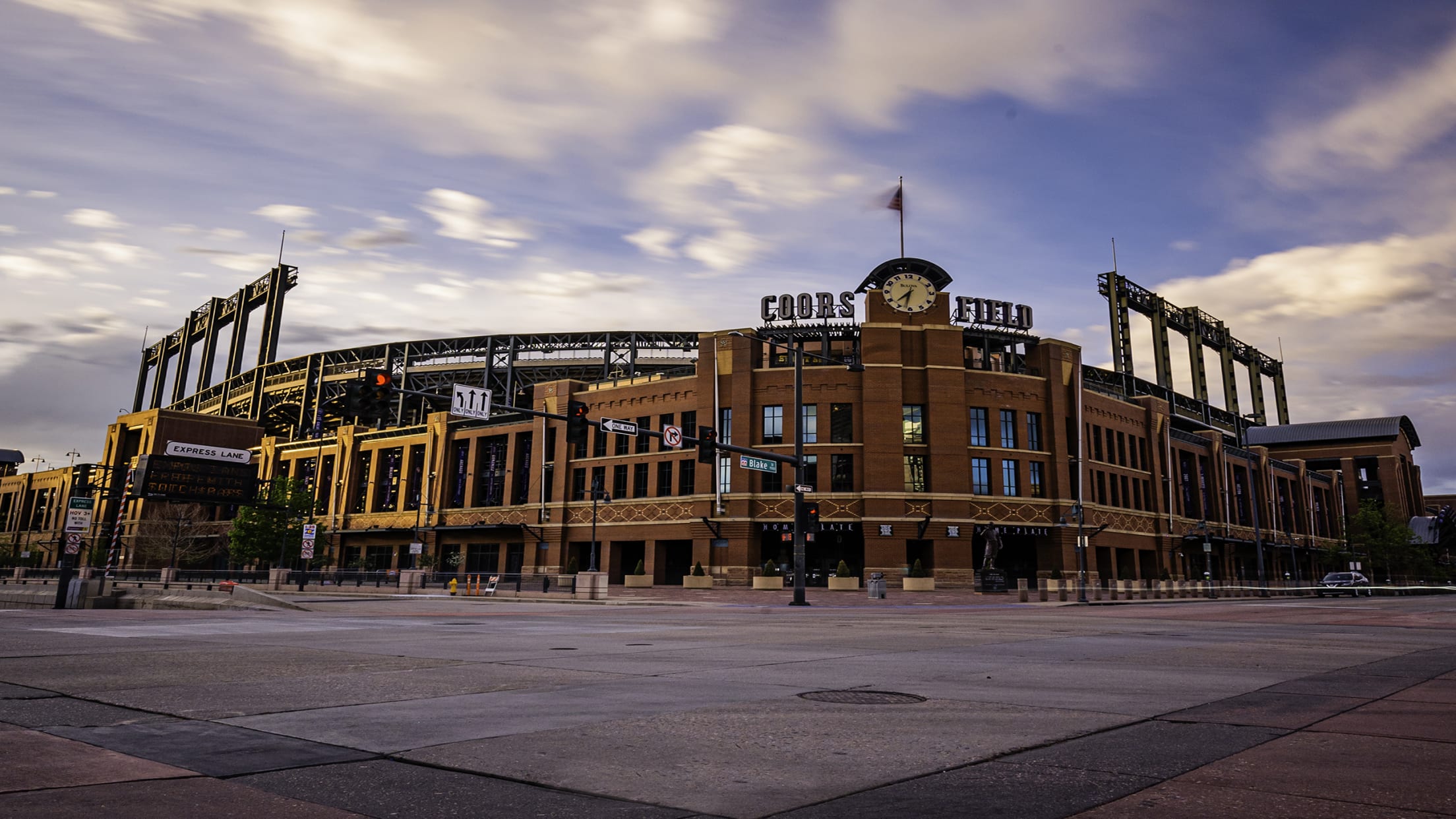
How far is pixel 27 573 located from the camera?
66188 millimetres

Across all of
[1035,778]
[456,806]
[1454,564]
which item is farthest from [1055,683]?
[1454,564]

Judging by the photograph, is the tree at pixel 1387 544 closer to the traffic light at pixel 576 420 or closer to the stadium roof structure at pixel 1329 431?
the stadium roof structure at pixel 1329 431

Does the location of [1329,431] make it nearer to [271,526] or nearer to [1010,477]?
[1010,477]

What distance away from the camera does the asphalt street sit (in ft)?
13.6

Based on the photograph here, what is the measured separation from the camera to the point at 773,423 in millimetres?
59906

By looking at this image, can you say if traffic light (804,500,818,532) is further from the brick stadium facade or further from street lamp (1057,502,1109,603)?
the brick stadium facade

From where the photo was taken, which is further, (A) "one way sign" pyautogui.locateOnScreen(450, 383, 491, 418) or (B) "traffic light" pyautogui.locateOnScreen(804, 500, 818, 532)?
(B) "traffic light" pyautogui.locateOnScreen(804, 500, 818, 532)

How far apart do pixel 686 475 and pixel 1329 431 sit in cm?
10203

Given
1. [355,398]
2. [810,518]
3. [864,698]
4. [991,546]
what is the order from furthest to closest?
[991,546] → [810,518] → [355,398] → [864,698]

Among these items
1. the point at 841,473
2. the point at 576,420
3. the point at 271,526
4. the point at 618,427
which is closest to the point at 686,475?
the point at 841,473

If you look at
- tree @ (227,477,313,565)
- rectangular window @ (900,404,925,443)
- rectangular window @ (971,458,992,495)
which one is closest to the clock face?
rectangular window @ (900,404,925,443)

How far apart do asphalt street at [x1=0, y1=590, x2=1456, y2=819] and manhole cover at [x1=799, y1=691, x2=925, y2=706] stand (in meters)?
0.04

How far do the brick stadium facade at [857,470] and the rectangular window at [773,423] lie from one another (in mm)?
107

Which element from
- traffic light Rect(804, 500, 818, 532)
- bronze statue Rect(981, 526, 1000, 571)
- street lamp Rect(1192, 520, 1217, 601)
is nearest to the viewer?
traffic light Rect(804, 500, 818, 532)
